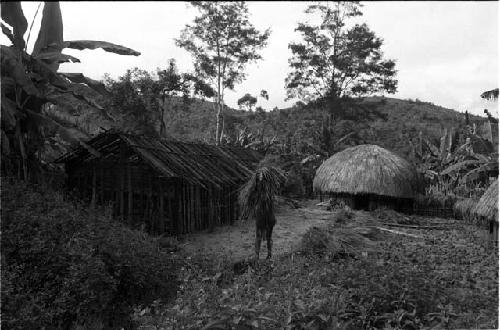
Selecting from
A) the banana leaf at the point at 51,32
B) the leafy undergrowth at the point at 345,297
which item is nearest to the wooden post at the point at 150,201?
the banana leaf at the point at 51,32

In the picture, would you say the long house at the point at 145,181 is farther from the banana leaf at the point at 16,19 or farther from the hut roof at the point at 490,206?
the hut roof at the point at 490,206

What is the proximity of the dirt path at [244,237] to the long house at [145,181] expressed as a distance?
1.92 feet

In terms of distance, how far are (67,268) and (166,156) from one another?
215 inches

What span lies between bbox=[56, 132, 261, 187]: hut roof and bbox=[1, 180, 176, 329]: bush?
253 cm

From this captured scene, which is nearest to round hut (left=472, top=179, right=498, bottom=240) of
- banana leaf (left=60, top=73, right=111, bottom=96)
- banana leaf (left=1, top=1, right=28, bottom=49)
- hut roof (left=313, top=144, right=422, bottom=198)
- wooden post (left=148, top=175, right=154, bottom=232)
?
hut roof (left=313, top=144, right=422, bottom=198)

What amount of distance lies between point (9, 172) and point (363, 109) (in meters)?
20.2

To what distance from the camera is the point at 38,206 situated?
305 inches

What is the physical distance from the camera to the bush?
610 centimetres

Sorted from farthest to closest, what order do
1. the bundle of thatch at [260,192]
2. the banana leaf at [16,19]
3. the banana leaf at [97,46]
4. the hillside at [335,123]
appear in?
the hillside at [335,123]
the banana leaf at [97,46]
the bundle of thatch at [260,192]
the banana leaf at [16,19]

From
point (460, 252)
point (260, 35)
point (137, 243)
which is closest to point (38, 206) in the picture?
point (137, 243)

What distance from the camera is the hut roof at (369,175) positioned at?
15461 millimetres

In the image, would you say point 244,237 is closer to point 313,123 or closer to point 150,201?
point 150,201

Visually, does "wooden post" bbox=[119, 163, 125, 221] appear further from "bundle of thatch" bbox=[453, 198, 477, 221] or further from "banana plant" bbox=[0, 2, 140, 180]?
"bundle of thatch" bbox=[453, 198, 477, 221]

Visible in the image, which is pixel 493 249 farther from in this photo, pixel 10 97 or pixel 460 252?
pixel 10 97
